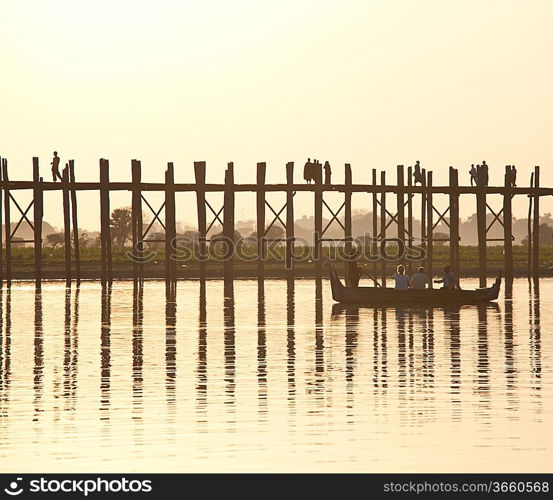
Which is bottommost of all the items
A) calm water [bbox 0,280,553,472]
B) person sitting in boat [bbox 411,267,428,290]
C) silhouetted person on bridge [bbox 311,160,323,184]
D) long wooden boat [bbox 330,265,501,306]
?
calm water [bbox 0,280,553,472]

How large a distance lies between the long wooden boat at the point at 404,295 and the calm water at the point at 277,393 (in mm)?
2798

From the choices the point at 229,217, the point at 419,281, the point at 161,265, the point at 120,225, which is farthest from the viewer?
the point at 120,225

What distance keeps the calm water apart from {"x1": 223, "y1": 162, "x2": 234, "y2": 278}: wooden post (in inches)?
479

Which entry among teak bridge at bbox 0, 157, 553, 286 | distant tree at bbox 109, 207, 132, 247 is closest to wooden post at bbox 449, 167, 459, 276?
teak bridge at bbox 0, 157, 553, 286

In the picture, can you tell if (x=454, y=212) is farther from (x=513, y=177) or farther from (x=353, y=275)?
(x=353, y=275)

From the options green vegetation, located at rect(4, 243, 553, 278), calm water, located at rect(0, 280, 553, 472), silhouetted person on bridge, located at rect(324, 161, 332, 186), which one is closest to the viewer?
calm water, located at rect(0, 280, 553, 472)

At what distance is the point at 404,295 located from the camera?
111ft

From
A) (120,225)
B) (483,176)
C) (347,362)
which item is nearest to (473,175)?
(483,176)

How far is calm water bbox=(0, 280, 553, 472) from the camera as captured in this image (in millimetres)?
12391

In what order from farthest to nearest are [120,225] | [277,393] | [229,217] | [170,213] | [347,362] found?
[120,225] → [229,217] → [170,213] → [347,362] → [277,393]

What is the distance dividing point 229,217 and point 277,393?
2736 cm

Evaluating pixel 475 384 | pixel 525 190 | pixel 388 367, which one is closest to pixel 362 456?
pixel 475 384

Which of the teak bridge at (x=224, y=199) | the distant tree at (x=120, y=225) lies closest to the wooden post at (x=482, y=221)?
the teak bridge at (x=224, y=199)

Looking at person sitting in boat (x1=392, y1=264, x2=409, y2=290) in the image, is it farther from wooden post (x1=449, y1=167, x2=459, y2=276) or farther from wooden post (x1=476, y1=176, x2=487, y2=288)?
wooden post (x1=476, y1=176, x2=487, y2=288)
